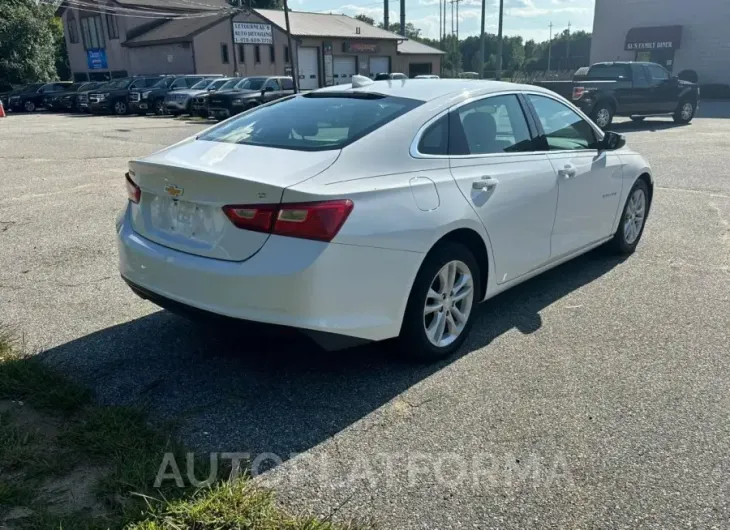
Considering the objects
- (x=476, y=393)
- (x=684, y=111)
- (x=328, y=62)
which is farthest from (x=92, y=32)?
(x=476, y=393)

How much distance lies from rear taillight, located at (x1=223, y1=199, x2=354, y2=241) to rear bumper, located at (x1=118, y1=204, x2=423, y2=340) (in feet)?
0.16

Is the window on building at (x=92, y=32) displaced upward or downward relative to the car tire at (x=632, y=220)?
upward

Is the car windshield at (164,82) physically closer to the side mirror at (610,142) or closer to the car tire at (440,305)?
the side mirror at (610,142)

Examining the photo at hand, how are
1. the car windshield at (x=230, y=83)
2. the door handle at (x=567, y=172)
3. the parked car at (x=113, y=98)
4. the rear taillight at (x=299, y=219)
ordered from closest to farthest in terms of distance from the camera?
the rear taillight at (x=299, y=219)
the door handle at (x=567, y=172)
the car windshield at (x=230, y=83)
the parked car at (x=113, y=98)

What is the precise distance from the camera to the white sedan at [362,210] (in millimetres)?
3092

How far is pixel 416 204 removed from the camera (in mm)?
3469

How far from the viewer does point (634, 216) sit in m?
5.98

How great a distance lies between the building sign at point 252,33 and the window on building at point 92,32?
14.7 meters

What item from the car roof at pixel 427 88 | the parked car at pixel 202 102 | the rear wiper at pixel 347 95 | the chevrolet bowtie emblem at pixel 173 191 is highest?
the car roof at pixel 427 88

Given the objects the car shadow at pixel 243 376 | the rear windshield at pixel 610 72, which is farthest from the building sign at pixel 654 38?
the car shadow at pixel 243 376

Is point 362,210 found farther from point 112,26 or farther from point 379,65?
point 112,26

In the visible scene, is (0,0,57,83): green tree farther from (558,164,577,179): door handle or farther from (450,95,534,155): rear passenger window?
(558,164,577,179): door handle

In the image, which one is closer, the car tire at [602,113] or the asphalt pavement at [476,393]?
the asphalt pavement at [476,393]

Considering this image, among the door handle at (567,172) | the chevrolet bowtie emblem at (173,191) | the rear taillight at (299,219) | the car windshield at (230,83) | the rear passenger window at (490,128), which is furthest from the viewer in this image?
the car windshield at (230,83)
